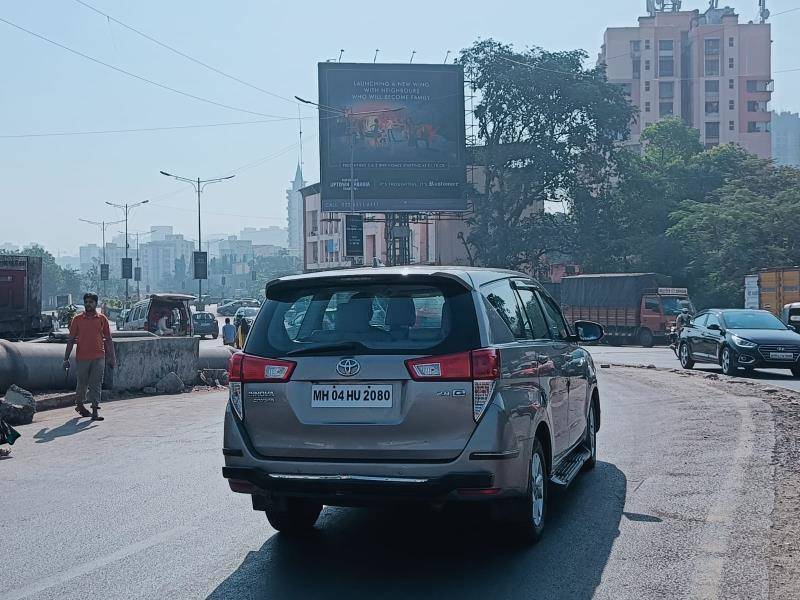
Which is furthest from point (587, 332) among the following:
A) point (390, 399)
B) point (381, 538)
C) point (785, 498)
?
point (390, 399)

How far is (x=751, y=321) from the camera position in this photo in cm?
2077

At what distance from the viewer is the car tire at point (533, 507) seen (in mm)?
5785

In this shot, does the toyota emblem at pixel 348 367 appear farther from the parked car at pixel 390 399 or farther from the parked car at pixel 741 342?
the parked car at pixel 741 342

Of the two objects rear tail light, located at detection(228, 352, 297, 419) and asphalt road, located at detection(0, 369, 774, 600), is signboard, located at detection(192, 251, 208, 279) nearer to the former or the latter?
asphalt road, located at detection(0, 369, 774, 600)

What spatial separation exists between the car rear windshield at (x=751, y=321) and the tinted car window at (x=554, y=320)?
45.0 feet

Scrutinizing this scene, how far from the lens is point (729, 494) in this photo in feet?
25.0

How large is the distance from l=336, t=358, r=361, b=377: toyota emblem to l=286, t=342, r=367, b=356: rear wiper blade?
0.28ft

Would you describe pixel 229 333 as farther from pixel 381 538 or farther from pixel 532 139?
pixel 532 139

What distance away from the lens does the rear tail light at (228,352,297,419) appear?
5727mm

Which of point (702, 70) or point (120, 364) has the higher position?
point (702, 70)

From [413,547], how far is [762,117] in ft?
334

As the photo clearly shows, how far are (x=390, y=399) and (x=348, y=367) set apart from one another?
31 cm

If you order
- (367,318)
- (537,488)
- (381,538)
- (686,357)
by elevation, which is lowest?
(686,357)

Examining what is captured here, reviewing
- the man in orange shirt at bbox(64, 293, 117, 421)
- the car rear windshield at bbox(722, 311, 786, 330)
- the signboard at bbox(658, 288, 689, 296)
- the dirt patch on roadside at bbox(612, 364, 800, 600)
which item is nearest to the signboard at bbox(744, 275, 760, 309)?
the signboard at bbox(658, 288, 689, 296)
